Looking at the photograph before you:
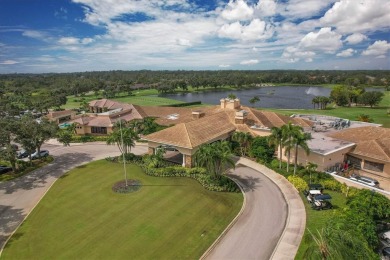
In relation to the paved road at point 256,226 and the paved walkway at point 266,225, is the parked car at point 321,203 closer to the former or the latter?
the paved walkway at point 266,225

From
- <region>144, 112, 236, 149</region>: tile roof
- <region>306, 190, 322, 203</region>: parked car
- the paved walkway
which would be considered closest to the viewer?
the paved walkway

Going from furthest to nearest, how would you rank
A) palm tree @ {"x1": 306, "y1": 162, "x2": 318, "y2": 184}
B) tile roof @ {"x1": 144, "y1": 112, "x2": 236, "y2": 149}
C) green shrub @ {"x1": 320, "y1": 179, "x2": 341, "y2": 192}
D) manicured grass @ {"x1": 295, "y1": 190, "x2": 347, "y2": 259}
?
tile roof @ {"x1": 144, "y1": 112, "x2": 236, "y2": 149}, palm tree @ {"x1": 306, "y1": 162, "x2": 318, "y2": 184}, green shrub @ {"x1": 320, "y1": 179, "x2": 341, "y2": 192}, manicured grass @ {"x1": 295, "y1": 190, "x2": 347, "y2": 259}

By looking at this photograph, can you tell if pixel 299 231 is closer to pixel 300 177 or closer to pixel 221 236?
pixel 221 236

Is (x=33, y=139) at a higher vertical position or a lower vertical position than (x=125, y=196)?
higher

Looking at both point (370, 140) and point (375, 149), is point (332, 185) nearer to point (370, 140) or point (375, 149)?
point (375, 149)

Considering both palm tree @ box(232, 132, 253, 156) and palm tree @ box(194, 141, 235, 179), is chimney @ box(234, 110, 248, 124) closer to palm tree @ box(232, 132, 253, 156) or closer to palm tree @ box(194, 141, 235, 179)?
palm tree @ box(232, 132, 253, 156)

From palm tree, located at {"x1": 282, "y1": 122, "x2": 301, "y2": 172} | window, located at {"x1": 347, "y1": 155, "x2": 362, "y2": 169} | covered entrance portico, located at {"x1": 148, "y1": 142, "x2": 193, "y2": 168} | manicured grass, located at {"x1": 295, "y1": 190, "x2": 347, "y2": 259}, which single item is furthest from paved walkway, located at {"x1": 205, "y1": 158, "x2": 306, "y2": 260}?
window, located at {"x1": 347, "y1": 155, "x2": 362, "y2": 169}

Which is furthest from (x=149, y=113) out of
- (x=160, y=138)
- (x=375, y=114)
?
(x=375, y=114)
